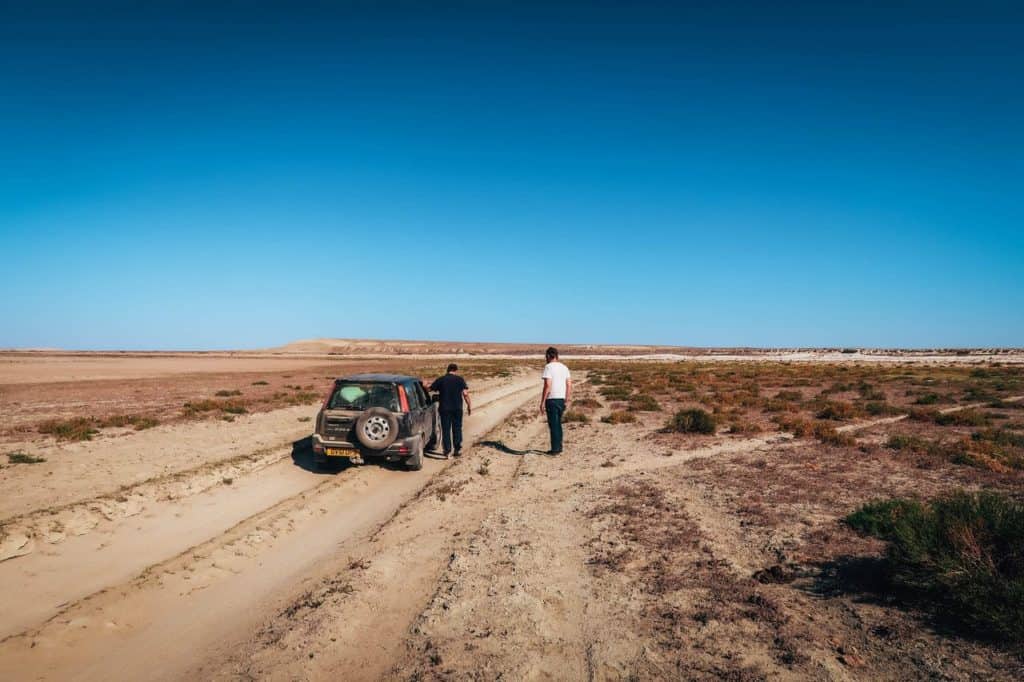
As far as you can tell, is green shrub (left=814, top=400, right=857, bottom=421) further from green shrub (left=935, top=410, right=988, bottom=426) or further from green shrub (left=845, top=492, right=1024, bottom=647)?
green shrub (left=845, top=492, right=1024, bottom=647)

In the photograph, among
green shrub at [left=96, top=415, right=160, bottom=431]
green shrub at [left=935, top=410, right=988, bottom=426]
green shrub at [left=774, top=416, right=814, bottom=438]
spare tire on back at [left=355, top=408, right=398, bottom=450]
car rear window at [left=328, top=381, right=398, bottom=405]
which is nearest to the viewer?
spare tire on back at [left=355, top=408, right=398, bottom=450]

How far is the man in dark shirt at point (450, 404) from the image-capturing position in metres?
12.6

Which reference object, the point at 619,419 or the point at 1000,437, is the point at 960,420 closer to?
the point at 1000,437

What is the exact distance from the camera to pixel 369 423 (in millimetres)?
10797

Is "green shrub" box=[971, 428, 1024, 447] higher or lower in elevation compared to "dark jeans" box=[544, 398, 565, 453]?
lower

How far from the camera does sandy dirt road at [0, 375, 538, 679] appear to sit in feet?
15.6

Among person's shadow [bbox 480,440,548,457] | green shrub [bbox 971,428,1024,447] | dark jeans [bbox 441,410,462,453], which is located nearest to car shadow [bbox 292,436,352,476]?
dark jeans [bbox 441,410,462,453]

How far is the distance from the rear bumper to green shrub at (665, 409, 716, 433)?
353 inches

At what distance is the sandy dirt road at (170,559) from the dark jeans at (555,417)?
10.2ft

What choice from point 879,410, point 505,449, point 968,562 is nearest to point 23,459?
point 505,449

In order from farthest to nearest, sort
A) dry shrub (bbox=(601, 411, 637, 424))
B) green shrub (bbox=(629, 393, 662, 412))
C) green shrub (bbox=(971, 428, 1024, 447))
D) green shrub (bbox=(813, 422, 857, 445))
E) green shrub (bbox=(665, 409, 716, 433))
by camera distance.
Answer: green shrub (bbox=(629, 393, 662, 412)) → dry shrub (bbox=(601, 411, 637, 424)) → green shrub (bbox=(665, 409, 716, 433)) → green shrub (bbox=(813, 422, 857, 445)) → green shrub (bbox=(971, 428, 1024, 447))

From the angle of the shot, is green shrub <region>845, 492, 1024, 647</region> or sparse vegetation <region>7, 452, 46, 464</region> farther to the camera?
sparse vegetation <region>7, 452, 46, 464</region>

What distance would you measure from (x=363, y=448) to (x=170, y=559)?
4287 mm

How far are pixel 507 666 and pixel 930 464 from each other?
37.1ft
